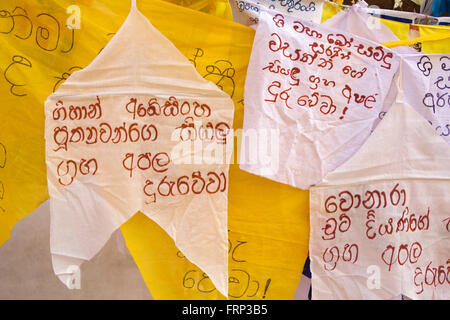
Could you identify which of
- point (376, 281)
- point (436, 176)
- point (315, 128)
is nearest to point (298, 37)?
point (315, 128)

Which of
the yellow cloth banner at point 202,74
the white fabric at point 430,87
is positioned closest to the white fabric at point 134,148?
the yellow cloth banner at point 202,74

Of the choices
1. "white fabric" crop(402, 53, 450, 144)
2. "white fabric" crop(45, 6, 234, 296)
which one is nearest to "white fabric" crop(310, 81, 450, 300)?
"white fabric" crop(402, 53, 450, 144)

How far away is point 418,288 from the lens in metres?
1.42

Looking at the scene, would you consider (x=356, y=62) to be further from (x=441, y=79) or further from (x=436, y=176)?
(x=436, y=176)

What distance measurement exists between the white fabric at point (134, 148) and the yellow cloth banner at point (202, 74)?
53 mm

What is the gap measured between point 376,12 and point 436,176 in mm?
644

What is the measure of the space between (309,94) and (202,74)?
1.07ft

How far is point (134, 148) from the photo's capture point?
4.23 ft

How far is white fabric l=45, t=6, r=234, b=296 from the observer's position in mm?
1283

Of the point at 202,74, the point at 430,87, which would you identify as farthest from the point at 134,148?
the point at 430,87

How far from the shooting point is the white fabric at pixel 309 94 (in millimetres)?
1301

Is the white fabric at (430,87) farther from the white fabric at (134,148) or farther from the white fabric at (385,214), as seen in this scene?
the white fabric at (134,148)

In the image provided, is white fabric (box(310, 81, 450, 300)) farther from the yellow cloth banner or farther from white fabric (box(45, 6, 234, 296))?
white fabric (box(45, 6, 234, 296))

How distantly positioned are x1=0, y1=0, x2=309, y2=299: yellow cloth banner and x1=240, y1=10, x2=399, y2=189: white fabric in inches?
2.7
